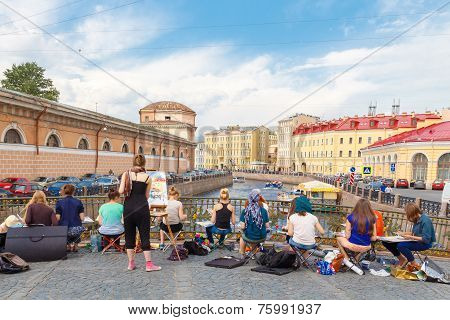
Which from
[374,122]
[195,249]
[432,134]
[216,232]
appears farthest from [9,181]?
[374,122]

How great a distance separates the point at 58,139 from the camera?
91.7 ft

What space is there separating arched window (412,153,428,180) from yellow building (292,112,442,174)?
26.1 m

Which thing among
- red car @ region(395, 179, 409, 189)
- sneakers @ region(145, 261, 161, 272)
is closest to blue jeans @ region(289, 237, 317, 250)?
sneakers @ region(145, 261, 161, 272)

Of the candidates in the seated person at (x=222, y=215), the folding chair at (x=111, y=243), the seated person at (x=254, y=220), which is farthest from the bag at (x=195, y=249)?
the folding chair at (x=111, y=243)

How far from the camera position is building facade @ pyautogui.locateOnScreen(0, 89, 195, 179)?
23.2 metres

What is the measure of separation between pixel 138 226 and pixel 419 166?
47.4 meters

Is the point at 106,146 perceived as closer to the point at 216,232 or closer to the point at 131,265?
the point at 216,232

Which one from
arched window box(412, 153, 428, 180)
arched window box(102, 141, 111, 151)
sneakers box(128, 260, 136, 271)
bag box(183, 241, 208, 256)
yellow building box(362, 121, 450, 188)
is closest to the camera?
sneakers box(128, 260, 136, 271)

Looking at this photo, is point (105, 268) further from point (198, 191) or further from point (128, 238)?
point (198, 191)

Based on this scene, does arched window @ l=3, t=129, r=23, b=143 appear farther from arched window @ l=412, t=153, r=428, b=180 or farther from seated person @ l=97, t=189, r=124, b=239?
arched window @ l=412, t=153, r=428, b=180

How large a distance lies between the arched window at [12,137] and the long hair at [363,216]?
22.7m

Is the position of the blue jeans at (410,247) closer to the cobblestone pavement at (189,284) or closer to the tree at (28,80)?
the cobblestone pavement at (189,284)

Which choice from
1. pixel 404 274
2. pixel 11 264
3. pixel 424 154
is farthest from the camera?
pixel 424 154

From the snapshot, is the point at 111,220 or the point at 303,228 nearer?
the point at 303,228
